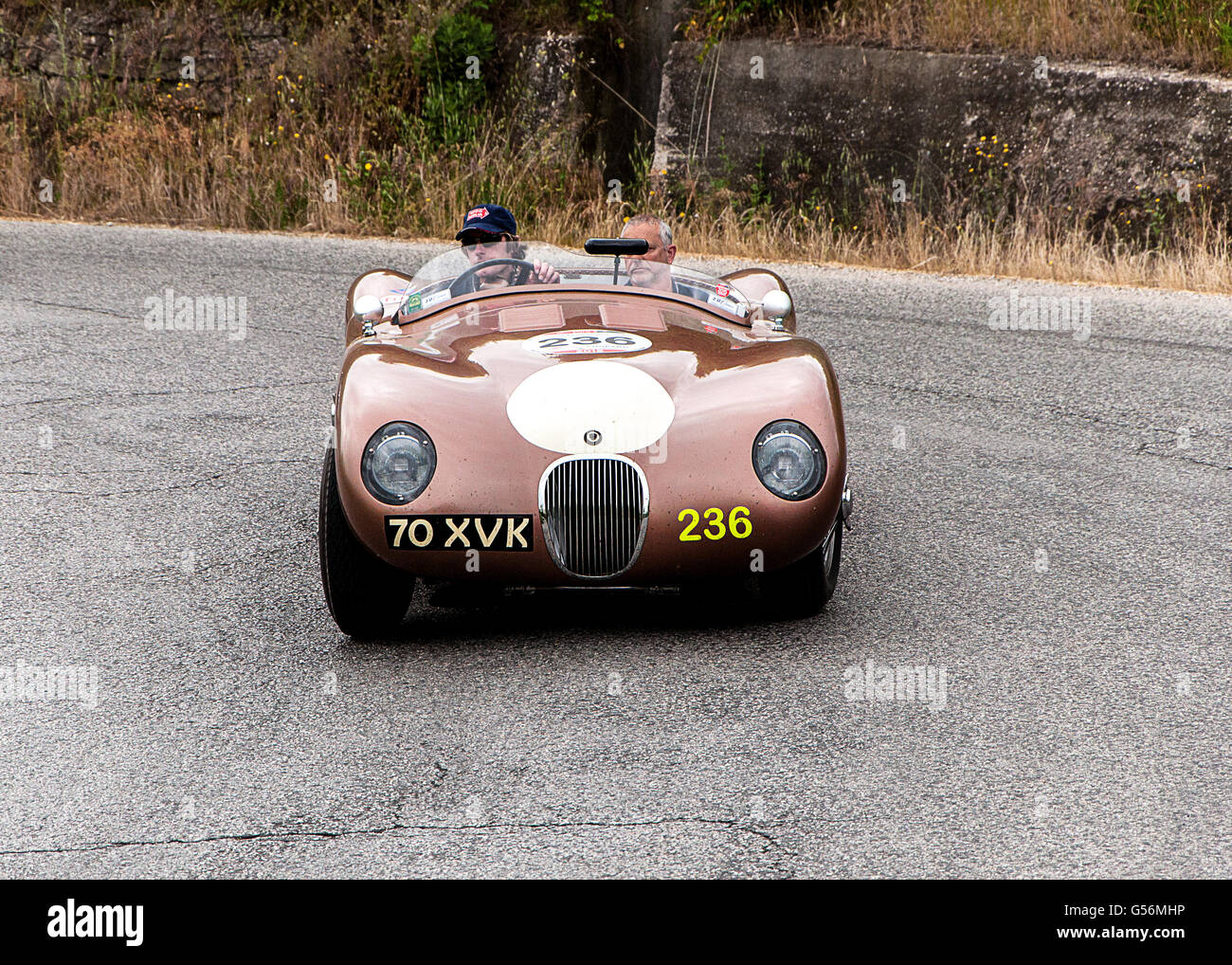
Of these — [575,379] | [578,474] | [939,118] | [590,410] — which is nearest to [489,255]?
[575,379]

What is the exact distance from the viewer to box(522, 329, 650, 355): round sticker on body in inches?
198

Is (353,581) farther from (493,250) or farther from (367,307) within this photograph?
(493,250)

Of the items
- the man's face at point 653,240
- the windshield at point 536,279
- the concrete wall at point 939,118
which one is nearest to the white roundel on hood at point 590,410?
the windshield at point 536,279

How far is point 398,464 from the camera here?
458 centimetres

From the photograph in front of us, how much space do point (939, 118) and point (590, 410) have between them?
8632 millimetres

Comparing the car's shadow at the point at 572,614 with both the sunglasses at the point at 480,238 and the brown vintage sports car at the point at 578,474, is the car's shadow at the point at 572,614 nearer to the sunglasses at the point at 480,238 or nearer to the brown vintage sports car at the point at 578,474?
the brown vintage sports car at the point at 578,474

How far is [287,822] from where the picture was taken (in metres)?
3.62

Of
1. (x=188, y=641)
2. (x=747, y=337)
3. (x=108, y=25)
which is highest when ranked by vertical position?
(x=108, y=25)

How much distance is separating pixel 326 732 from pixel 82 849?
0.80 m

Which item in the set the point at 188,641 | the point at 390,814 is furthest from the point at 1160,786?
the point at 188,641

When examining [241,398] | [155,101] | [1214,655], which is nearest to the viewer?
[1214,655]

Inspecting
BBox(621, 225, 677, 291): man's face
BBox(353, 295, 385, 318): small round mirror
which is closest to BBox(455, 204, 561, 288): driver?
BBox(621, 225, 677, 291): man's face

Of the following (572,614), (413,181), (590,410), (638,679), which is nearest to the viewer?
(638,679)
